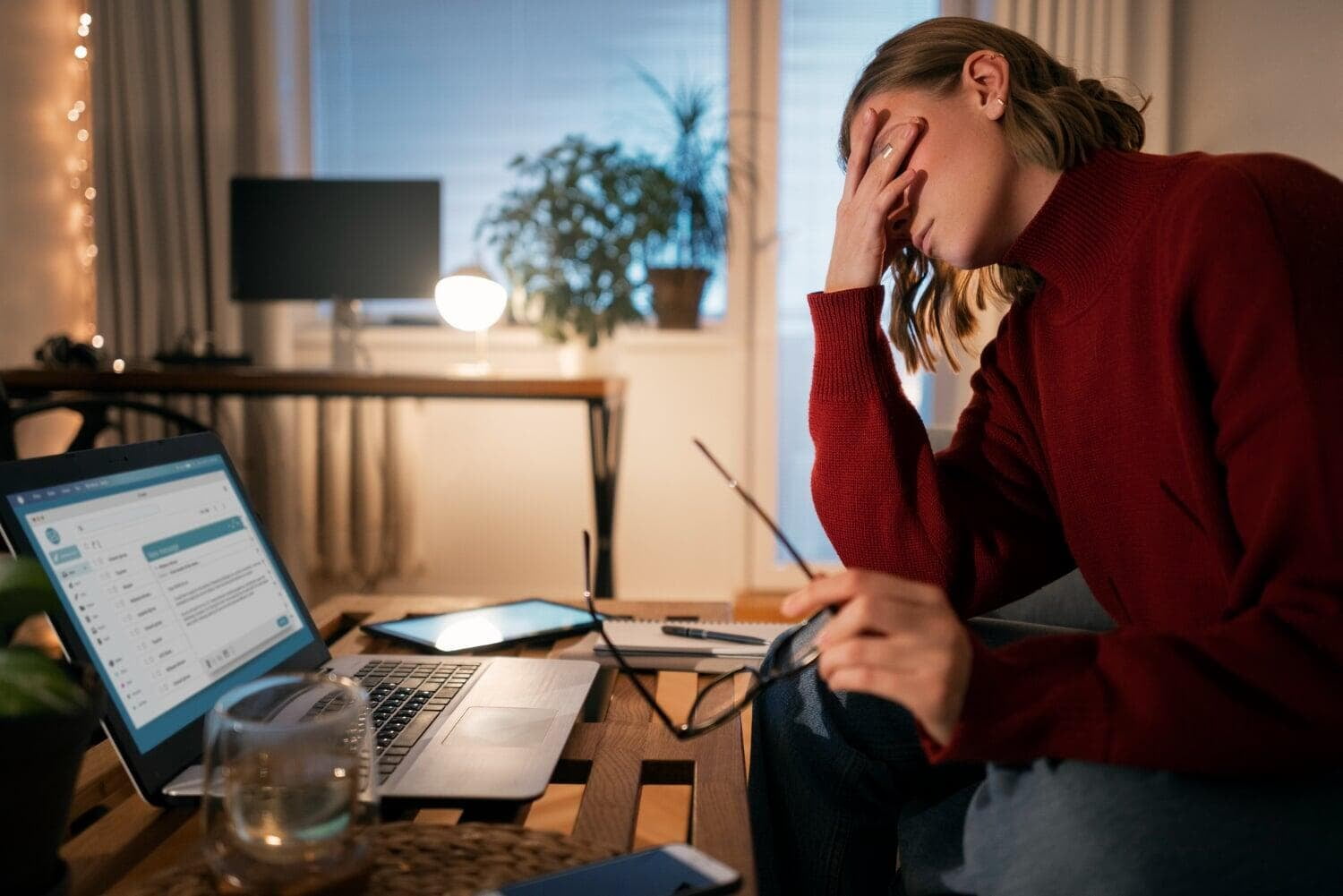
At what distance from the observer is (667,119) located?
11.0 ft

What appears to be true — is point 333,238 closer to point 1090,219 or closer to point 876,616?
point 1090,219

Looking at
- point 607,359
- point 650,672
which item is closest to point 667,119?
point 607,359

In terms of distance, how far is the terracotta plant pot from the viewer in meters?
3.12

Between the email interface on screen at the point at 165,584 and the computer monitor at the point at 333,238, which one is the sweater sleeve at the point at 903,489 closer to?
the email interface on screen at the point at 165,584

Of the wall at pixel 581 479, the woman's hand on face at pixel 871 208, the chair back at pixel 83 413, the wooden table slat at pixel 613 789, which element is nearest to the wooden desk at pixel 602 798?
the wooden table slat at pixel 613 789

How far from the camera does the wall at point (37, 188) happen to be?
3002mm

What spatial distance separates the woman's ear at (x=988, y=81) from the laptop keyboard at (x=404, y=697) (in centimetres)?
71

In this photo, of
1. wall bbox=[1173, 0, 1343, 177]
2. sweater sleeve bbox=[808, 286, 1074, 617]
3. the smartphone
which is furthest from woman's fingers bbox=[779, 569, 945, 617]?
wall bbox=[1173, 0, 1343, 177]

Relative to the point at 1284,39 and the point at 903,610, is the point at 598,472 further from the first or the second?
the point at 1284,39

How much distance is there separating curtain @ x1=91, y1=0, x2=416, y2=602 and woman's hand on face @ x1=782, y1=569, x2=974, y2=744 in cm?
278

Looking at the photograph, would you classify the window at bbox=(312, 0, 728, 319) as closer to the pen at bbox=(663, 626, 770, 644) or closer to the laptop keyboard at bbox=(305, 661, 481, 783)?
the pen at bbox=(663, 626, 770, 644)

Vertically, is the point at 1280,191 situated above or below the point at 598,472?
above

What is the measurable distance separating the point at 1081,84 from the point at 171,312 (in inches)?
111

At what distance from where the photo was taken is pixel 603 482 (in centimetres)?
267
